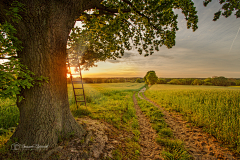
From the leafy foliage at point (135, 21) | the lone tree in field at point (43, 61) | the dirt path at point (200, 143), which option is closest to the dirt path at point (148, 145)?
the dirt path at point (200, 143)

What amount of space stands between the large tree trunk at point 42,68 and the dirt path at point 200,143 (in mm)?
4740

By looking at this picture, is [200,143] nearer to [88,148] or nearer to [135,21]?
[88,148]

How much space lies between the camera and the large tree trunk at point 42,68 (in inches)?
114

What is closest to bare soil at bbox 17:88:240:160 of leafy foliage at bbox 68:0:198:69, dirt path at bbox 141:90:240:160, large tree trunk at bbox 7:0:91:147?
dirt path at bbox 141:90:240:160

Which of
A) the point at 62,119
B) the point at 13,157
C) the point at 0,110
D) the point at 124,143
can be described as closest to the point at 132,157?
the point at 124,143

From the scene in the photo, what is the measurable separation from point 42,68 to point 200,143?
6.32 m

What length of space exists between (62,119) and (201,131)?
624 cm

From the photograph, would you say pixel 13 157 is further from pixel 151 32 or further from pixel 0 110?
pixel 151 32

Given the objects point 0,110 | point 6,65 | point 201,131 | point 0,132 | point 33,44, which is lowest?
point 201,131

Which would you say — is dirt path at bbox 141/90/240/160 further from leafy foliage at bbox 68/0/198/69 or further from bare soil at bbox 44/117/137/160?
leafy foliage at bbox 68/0/198/69

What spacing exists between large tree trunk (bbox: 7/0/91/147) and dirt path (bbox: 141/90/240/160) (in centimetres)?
474

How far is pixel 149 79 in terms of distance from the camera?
53.4 m

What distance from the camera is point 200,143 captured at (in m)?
4.06

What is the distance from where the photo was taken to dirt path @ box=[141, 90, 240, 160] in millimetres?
3364
